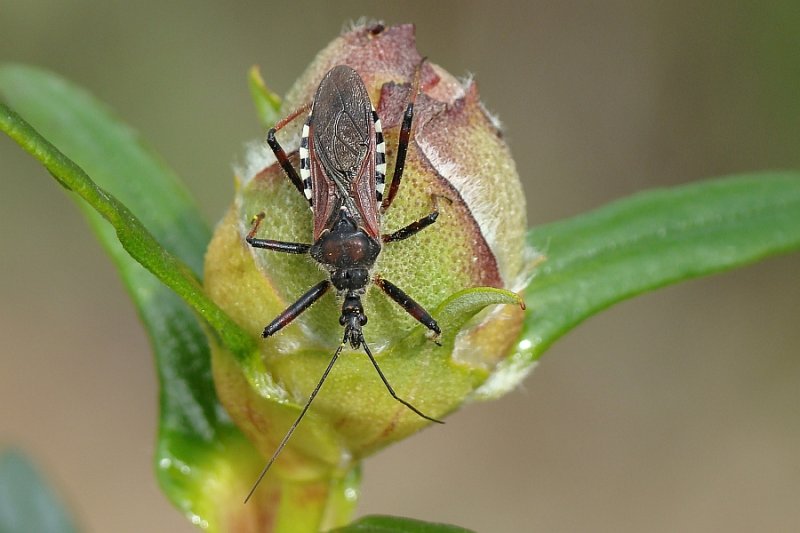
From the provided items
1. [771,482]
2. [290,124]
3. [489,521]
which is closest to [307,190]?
[290,124]

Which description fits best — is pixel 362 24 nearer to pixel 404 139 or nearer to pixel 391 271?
pixel 404 139

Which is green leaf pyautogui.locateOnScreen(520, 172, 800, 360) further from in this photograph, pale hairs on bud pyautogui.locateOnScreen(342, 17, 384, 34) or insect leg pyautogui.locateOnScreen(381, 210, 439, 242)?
pale hairs on bud pyautogui.locateOnScreen(342, 17, 384, 34)

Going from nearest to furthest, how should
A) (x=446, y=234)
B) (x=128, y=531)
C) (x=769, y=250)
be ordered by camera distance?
1. (x=446, y=234)
2. (x=769, y=250)
3. (x=128, y=531)

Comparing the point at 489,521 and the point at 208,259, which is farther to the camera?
the point at 489,521

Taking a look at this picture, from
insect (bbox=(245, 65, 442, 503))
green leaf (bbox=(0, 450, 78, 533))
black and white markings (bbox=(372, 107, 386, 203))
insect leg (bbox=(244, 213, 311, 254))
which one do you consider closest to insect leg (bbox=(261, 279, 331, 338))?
insect (bbox=(245, 65, 442, 503))

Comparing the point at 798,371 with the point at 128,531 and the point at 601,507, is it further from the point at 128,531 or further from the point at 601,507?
the point at 128,531

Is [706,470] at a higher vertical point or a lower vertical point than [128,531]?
higher

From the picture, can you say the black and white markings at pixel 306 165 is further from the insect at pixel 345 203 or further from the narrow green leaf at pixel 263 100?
the narrow green leaf at pixel 263 100
